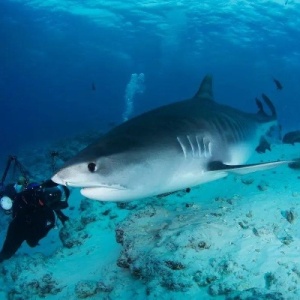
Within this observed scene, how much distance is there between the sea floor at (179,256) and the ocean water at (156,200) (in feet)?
0.05

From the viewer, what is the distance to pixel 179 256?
400cm

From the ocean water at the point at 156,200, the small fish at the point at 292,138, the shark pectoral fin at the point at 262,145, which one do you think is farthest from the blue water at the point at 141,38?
the shark pectoral fin at the point at 262,145

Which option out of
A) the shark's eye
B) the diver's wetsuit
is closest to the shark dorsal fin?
the diver's wetsuit

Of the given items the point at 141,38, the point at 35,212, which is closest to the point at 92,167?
the point at 35,212

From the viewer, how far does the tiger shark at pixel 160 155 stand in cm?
276

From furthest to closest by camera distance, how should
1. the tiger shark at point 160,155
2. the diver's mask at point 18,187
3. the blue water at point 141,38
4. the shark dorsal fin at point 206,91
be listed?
1. the blue water at point 141,38
2. the shark dorsal fin at point 206,91
3. the diver's mask at point 18,187
4. the tiger shark at point 160,155

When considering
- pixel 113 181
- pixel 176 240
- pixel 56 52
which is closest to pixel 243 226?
pixel 176 240

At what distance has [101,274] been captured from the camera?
496 centimetres

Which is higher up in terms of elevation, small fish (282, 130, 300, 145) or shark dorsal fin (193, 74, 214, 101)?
shark dorsal fin (193, 74, 214, 101)

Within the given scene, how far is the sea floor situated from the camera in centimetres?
373

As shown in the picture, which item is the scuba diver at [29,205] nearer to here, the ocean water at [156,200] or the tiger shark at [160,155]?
the ocean water at [156,200]

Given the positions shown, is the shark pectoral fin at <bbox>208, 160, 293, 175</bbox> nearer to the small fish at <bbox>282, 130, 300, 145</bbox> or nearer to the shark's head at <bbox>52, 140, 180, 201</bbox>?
the shark's head at <bbox>52, 140, 180, 201</bbox>

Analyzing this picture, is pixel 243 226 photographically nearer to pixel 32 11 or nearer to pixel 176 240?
pixel 176 240

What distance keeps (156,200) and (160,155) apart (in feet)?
13.1
